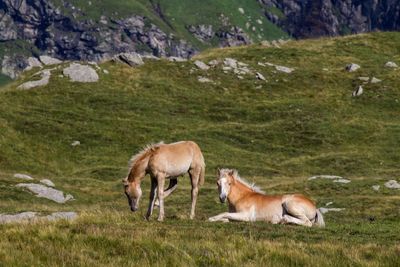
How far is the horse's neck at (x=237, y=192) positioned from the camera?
22531 millimetres

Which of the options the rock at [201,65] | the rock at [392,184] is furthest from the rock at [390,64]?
the rock at [392,184]

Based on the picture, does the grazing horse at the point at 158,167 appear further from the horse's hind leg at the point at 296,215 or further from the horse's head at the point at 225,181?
the horse's hind leg at the point at 296,215

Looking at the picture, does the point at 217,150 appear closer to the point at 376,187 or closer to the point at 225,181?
the point at 376,187

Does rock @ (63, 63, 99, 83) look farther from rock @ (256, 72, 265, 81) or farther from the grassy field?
rock @ (256, 72, 265, 81)

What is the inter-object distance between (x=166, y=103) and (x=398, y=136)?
96.3ft

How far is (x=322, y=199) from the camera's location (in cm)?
4219

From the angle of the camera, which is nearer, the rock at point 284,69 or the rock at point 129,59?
the rock at point 129,59

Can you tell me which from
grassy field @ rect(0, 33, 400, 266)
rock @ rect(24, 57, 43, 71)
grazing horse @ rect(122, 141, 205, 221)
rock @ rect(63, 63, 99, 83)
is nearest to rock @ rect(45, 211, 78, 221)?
grassy field @ rect(0, 33, 400, 266)

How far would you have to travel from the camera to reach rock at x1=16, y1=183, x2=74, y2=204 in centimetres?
4181

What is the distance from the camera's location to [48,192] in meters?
42.3

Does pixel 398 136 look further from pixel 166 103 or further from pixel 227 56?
pixel 227 56

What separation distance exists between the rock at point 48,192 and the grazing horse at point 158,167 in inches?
869

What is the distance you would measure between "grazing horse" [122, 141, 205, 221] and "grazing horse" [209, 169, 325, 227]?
165 centimetres

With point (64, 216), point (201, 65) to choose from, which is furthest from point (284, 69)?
point (64, 216)
